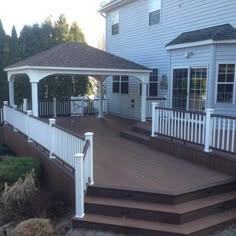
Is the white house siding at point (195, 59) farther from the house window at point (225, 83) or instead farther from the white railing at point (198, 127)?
the white railing at point (198, 127)

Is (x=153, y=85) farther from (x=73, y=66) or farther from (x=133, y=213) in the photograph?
(x=133, y=213)

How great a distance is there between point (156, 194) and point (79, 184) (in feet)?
4.35

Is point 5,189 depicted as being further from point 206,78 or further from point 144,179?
point 206,78

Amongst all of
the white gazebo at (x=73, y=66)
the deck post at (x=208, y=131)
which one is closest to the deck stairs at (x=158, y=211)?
the deck post at (x=208, y=131)

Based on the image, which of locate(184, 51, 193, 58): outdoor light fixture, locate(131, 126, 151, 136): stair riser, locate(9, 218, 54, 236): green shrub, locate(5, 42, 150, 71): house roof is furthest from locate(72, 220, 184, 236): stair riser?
locate(184, 51, 193, 58): outdoor light fixture

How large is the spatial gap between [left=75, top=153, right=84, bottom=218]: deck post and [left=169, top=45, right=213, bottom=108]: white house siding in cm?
553

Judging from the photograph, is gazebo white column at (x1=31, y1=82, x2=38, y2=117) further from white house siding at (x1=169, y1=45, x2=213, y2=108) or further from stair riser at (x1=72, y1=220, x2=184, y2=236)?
stair riser at (x1=72, y1=220, x2=184, y2=236)

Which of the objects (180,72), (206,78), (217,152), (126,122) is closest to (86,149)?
(217,152)

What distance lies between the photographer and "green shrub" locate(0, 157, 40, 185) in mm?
6738

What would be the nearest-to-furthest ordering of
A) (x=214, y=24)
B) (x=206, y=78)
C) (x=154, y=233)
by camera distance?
1. (x=154, y=233)
2. (x=206, y=78)
3. (x=214, y=24)

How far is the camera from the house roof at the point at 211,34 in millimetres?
8727

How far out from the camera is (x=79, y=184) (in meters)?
4.94

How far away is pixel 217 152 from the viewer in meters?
6.45

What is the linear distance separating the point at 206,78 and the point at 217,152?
11.4 ft
